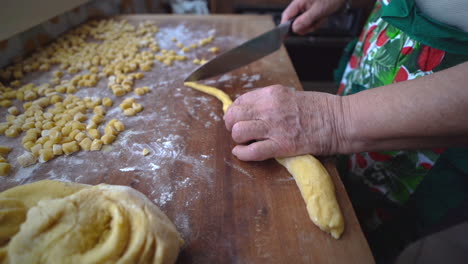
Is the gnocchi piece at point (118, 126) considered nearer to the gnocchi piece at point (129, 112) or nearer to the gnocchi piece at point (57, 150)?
the gnocchi piece at point (129, 112)

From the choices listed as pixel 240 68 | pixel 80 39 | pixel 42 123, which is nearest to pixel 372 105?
pixel 240 68

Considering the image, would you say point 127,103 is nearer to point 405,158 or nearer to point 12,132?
point 12,132

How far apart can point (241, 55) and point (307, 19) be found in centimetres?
60

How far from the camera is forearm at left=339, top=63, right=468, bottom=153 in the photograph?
2.65ft

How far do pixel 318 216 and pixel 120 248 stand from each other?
0.62m

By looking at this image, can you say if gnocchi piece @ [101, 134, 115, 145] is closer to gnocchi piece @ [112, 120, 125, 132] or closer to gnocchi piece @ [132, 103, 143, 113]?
gnocchi piece @ [112, 120, 125, 132]

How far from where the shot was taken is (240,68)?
69.6 inches

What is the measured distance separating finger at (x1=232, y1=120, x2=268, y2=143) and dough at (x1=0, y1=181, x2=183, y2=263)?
46 centimetres

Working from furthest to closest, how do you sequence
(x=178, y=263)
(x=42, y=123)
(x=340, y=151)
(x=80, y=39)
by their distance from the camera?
(x=80, y=39), (x=42, y=123), (x=340, y=151), (x=178, y=263)

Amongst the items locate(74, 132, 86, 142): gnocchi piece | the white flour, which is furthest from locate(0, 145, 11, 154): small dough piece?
locate(74, 132, 86, 142): gnocchi piece

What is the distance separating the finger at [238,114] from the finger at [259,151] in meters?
0.13

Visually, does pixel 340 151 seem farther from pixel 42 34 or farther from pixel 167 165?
pixel 42 34

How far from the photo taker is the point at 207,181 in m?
1.06

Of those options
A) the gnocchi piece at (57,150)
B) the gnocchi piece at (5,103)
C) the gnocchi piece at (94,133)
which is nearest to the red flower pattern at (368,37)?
the gnocchi piece at (94,133)
